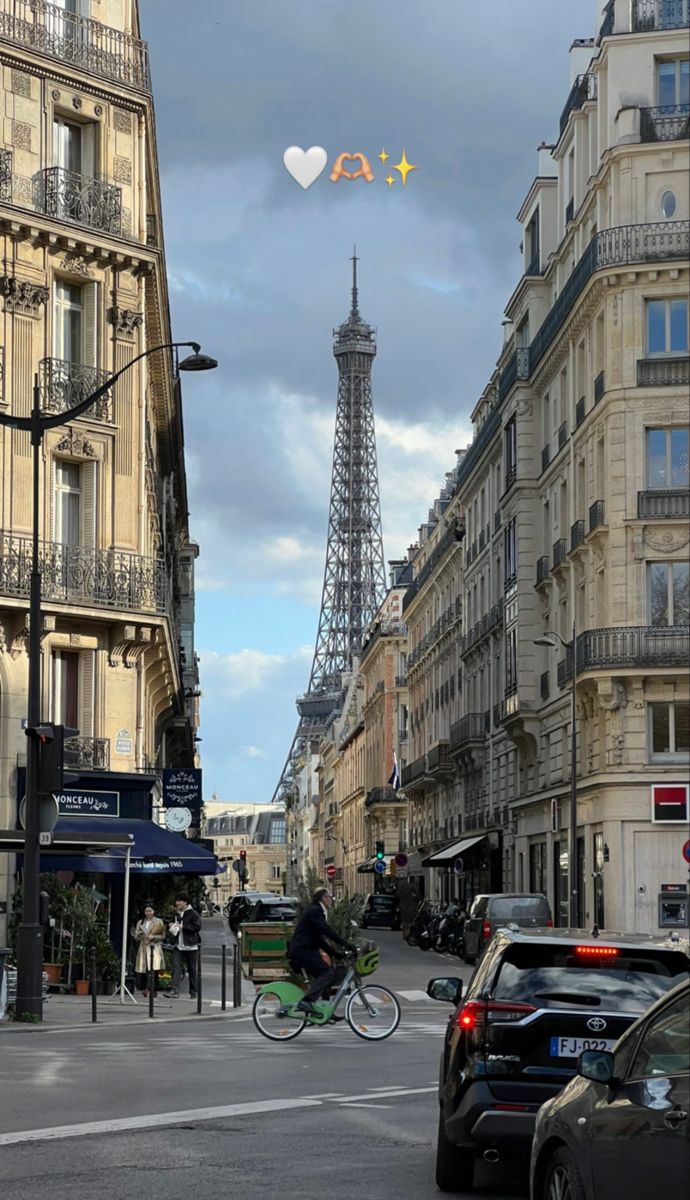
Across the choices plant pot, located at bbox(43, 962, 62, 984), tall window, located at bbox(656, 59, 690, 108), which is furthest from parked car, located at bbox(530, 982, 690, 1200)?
tall window, located at bbox(656, 59, 690, 108)

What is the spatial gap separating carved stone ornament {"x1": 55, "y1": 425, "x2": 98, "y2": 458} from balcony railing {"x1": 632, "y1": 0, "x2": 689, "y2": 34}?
24.5 metres

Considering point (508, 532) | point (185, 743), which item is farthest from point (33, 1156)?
point (185, 743)

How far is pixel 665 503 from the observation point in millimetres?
49531

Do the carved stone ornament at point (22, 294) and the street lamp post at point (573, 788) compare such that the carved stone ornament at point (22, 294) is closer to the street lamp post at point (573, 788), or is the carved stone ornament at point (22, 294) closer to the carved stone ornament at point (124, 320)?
the carved stone ornament at point (124, 320)

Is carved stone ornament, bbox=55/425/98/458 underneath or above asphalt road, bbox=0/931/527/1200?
above

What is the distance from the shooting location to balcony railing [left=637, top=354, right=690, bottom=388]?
4978cm

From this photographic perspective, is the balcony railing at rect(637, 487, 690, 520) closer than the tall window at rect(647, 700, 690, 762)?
No

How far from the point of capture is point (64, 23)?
118 ft

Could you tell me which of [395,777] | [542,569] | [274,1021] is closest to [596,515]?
[542,569]

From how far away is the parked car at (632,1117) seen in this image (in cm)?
641

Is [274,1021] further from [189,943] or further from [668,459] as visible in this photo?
[668,459]

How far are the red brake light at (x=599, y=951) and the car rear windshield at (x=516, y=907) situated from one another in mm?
28589

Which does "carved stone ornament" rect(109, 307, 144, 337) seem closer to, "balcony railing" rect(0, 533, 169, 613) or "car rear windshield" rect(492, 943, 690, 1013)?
"balcony railing" rect(0, 533, 169, 613)

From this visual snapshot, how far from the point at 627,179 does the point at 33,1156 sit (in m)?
43.4
